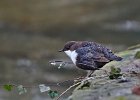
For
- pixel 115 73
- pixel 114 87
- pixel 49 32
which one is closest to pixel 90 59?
pixel 115 73

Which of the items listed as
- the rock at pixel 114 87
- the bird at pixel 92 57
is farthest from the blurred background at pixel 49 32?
the rock at pixel 114 87

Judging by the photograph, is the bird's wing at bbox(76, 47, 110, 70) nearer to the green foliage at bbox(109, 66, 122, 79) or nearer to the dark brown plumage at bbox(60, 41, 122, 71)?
the dark brown plumage at bbox(60, 41, 122, 71)

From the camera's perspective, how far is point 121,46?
10.9 metres

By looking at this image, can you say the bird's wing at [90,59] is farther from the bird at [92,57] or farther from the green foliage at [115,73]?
the green foliage at [115,73]

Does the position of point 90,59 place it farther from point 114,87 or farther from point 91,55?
point 114,87

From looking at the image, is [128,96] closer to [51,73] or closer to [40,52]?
[51,73]

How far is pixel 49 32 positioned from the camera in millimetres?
12609

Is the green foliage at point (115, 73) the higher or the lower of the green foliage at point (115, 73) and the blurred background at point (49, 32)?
the lower

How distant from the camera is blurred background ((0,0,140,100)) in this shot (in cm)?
939

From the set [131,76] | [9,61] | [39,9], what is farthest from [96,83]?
[39,9]

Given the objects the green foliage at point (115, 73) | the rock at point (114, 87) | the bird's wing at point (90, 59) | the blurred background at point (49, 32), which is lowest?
the rock at point (114, 87)

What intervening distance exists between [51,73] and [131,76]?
17.7 feet

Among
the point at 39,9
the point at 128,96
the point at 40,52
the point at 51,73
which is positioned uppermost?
the point at 39,9

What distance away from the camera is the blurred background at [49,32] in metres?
9.39
